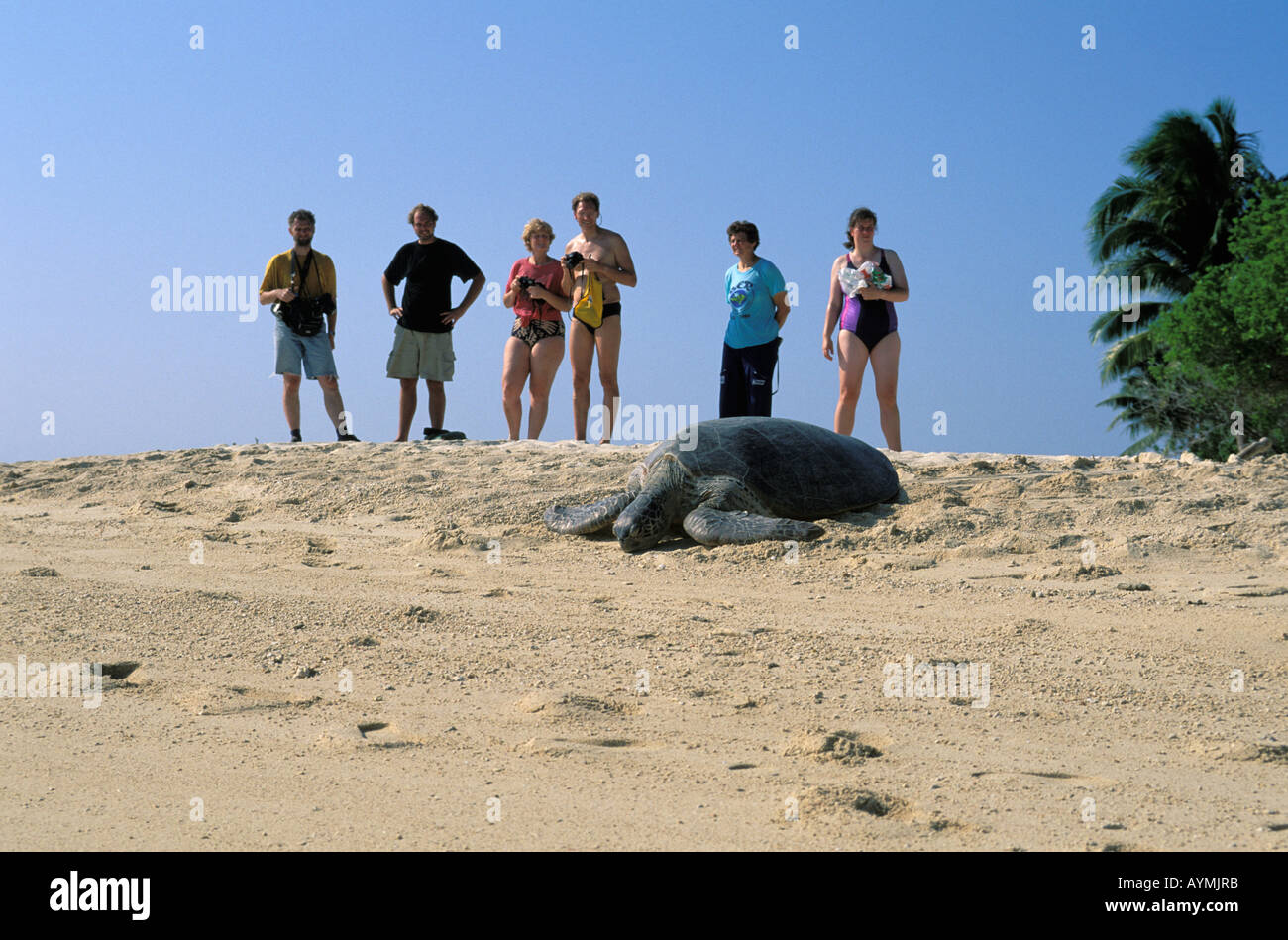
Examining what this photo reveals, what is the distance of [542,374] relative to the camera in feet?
26.8

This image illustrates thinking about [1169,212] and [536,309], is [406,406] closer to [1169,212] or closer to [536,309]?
[536,309]

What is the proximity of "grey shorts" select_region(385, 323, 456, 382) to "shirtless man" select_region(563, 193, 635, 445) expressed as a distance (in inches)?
55.4

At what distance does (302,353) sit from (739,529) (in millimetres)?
4873

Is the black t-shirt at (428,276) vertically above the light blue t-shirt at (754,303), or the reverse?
the black t-shirt at (428,276)

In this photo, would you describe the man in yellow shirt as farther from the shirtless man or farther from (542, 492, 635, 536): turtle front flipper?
(542, 492, 635, 536): turtle front flipper

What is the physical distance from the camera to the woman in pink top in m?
7.98
